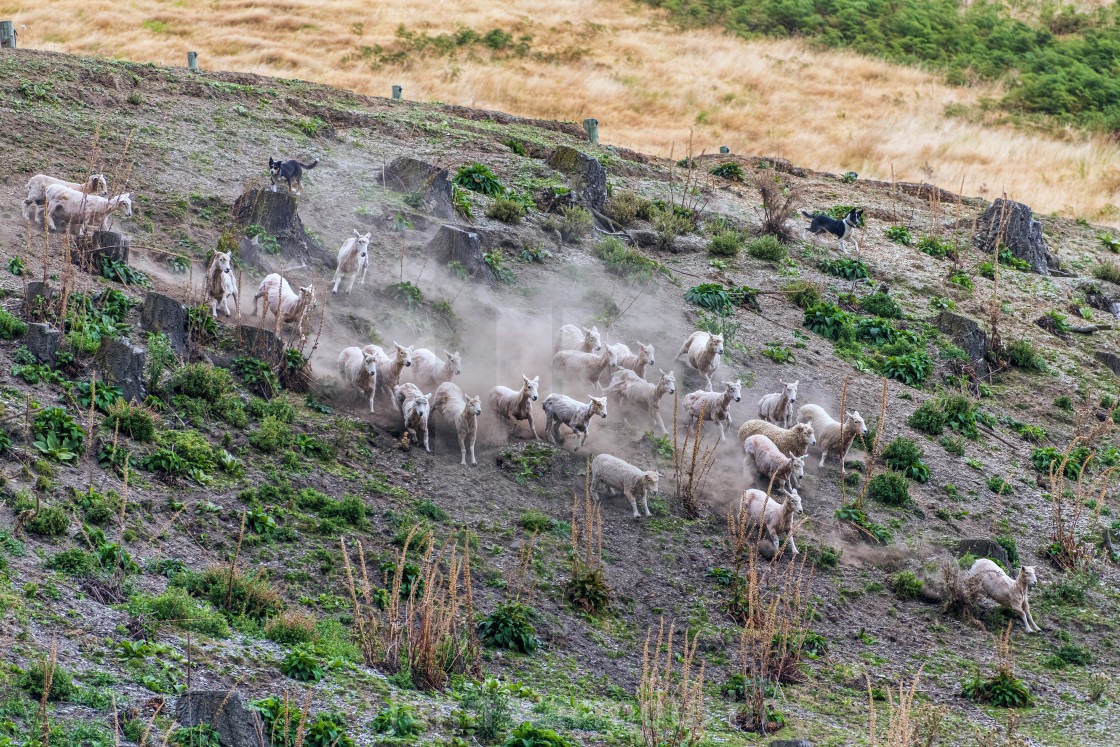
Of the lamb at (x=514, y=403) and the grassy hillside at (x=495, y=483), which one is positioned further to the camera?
the lamb at (x=514, y=403)

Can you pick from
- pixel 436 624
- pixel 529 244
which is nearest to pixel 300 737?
pixel 436 624

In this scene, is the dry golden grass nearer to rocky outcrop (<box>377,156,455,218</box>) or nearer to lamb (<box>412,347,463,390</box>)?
rocky outcrop (<box>377,156,455,218</box>)

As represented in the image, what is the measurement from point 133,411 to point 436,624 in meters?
5.03

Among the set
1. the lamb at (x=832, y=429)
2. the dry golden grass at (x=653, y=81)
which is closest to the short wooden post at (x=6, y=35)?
the dry golden grass at (x=653, y=81)

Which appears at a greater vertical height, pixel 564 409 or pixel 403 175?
pixel 403 175

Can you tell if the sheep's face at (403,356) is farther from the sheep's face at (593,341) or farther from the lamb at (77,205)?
the lamb at (77,205)

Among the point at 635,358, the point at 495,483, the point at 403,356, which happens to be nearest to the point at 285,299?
the point at 403,356

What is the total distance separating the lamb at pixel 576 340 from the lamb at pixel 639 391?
3.64 ft

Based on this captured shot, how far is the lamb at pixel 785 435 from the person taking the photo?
15.2 meters

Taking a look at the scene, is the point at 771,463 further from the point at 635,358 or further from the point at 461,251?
the point at 461,251

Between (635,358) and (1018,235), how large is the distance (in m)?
14.5

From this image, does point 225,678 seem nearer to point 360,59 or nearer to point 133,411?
point 133,411

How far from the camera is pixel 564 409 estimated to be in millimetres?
15172

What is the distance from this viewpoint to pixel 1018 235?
26.5 meters
